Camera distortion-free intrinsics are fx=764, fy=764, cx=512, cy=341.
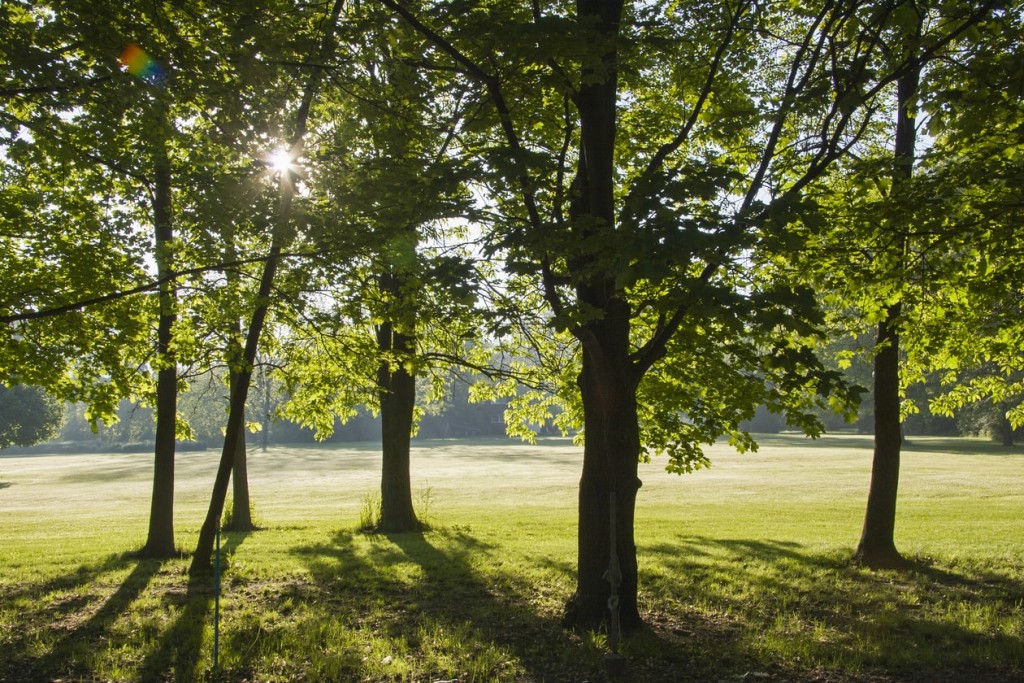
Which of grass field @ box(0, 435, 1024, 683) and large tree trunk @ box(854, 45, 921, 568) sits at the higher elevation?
large tree trunk @ box(854, 45, 921, 568)

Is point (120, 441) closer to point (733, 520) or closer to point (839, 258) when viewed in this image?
point (733, 520)

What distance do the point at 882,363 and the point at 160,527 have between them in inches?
494

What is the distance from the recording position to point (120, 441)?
10712 cm

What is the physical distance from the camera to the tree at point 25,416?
171 ft

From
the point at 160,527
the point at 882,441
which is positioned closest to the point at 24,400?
the point at 160,527

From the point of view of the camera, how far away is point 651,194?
20.1 ft

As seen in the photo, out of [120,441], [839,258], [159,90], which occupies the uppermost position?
[159,90]

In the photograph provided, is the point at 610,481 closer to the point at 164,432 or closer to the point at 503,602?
the point at 503,602

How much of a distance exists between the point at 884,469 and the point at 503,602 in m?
6.55

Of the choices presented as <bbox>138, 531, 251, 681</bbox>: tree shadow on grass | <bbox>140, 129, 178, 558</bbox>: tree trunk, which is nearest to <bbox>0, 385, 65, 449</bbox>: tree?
<bbox>140, 129, 178, 558</bbox>: tree trunk

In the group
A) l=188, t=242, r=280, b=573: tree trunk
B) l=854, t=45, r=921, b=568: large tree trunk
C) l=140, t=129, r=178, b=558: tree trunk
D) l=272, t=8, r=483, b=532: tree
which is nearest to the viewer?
l=272, t=8, r=483, b=532: tree

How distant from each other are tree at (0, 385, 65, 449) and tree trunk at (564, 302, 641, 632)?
177 feet

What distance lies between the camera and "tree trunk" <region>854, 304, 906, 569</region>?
38.8 feet

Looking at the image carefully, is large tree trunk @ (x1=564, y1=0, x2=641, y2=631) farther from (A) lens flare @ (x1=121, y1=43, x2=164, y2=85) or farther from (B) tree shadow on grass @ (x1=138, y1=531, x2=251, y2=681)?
(A) lens flare @ (x1=121, y1=43, x2=164, y2=85)
